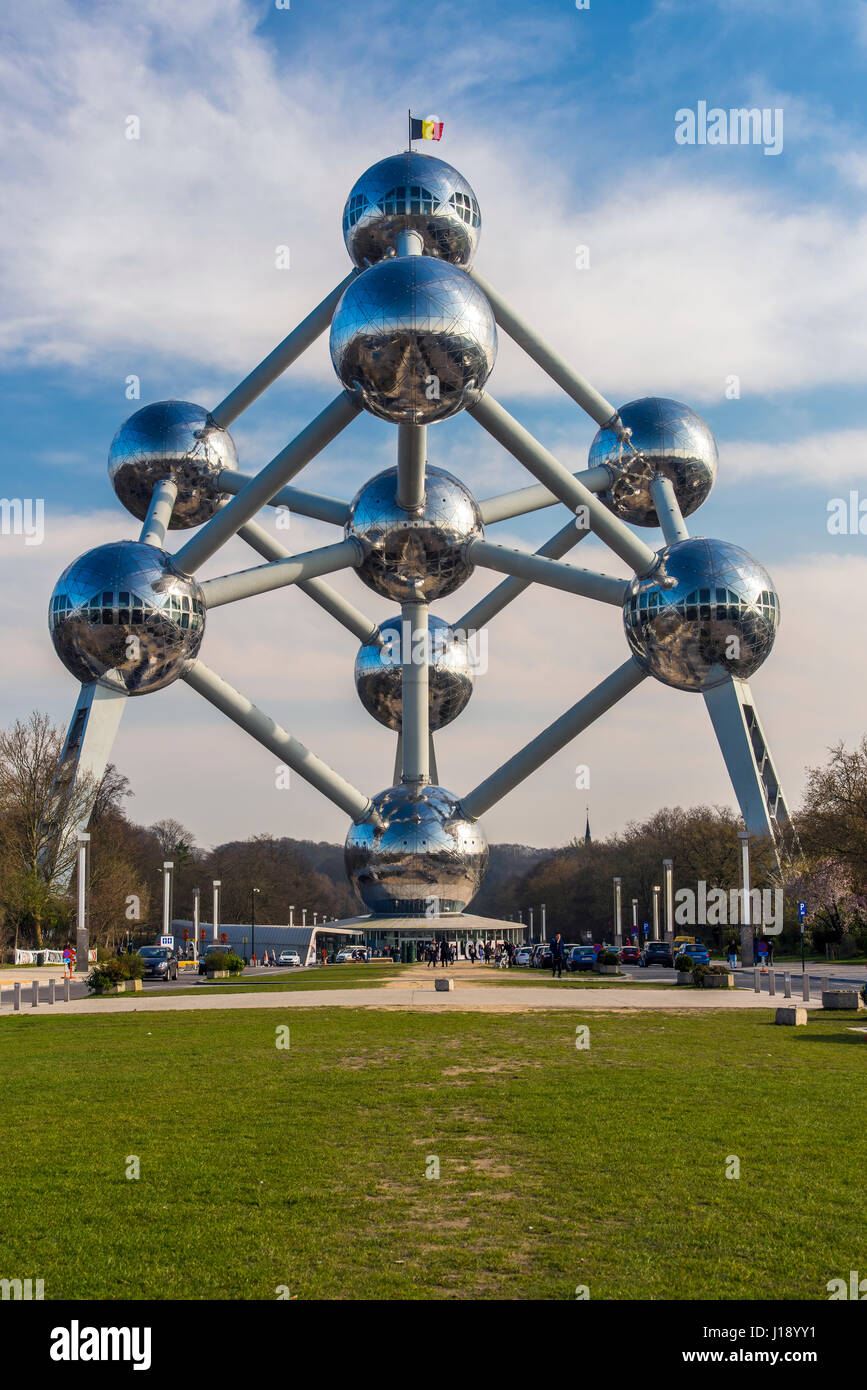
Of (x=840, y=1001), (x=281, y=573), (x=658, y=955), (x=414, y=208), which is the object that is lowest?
(x=658, y=955)

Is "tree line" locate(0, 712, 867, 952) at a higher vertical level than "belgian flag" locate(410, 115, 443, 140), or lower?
lower

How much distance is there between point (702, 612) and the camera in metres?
24.3

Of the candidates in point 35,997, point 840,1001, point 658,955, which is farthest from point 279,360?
point 658,955

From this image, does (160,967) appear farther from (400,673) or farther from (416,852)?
(400,673)

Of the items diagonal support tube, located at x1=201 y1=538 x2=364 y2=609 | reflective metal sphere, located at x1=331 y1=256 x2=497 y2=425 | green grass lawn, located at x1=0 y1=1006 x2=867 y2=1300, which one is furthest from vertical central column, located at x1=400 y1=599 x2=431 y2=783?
green grass lawn, located at x1=0 y1=1006 x2=867 y2=1300

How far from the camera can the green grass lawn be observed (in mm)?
4980

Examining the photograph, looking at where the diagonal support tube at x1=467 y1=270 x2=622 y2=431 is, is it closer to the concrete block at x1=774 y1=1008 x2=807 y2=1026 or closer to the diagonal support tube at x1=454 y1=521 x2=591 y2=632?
the diagonal support tube at x1=454 y1=521 x2=591 y2=632

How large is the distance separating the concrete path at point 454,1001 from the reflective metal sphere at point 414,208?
1467 cm

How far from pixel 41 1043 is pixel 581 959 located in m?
26.3

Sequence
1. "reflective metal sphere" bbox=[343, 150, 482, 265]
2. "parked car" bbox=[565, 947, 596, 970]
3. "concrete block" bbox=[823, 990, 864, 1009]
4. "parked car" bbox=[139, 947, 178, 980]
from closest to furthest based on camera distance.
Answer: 1. "concrete block" bbox=[823, 990, 864, 1009]
2. "reflective metal sphere" bbox=[343, 150, 482, 265]
3. "parked car" bbox=[139, 947, 178, 980]
4. "parked car" bbox=[565, 947, 596, 970]

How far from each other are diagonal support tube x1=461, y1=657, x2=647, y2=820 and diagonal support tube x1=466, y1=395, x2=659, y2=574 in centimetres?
227

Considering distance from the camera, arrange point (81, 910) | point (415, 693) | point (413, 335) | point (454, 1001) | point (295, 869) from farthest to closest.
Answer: point (295, 869), point (81, 910), point (415, 693), point (413, 335), point (454, 1001)

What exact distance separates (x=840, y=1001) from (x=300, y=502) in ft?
54.6

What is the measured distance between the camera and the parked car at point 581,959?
38.4m
